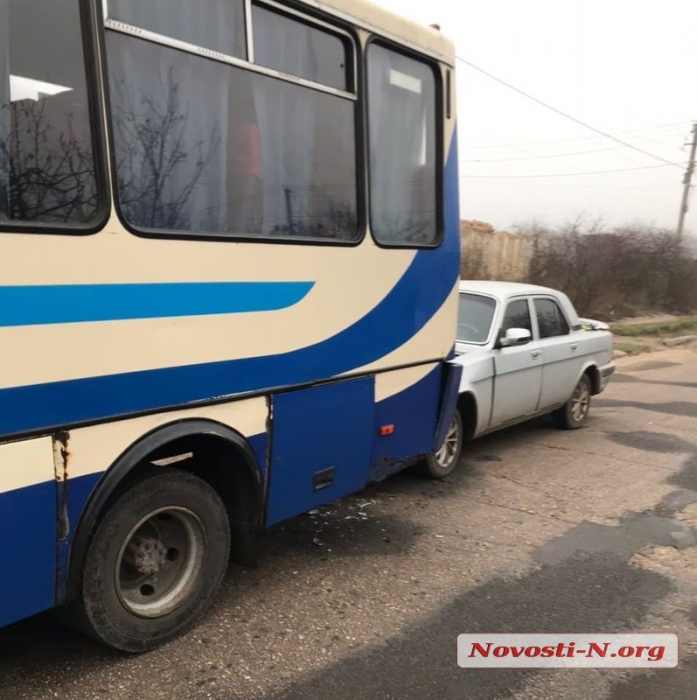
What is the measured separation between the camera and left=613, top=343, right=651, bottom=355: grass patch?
16734 mm

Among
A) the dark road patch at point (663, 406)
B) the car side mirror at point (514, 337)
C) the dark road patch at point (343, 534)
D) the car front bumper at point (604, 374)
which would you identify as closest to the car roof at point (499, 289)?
the car side mirror at point (514, 337)

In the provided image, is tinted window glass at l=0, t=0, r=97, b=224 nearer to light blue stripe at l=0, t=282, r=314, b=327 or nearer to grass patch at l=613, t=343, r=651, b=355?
light blue stripe at l=0, t=282, r=314, b=327

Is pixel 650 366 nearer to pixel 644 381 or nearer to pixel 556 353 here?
pixel 644 381

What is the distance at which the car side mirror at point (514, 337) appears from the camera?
6.73m

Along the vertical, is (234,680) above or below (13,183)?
below

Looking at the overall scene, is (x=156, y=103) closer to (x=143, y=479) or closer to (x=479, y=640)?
(x=143, y=479)

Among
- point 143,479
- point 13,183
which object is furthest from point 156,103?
point 143,479

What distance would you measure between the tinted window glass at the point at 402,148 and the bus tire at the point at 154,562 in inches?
76.4

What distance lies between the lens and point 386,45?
4.32 meters

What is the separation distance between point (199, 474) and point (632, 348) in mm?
15381

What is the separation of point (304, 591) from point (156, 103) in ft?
9.08

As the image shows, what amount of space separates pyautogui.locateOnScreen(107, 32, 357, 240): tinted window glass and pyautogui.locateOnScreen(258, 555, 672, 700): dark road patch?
86.4 inches

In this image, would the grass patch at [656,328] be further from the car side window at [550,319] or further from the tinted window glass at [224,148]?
the tinted window glass at [224,148]

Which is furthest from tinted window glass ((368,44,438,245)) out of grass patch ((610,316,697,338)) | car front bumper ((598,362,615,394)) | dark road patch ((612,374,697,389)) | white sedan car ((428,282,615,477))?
grass patch ((610,316,697,338))
